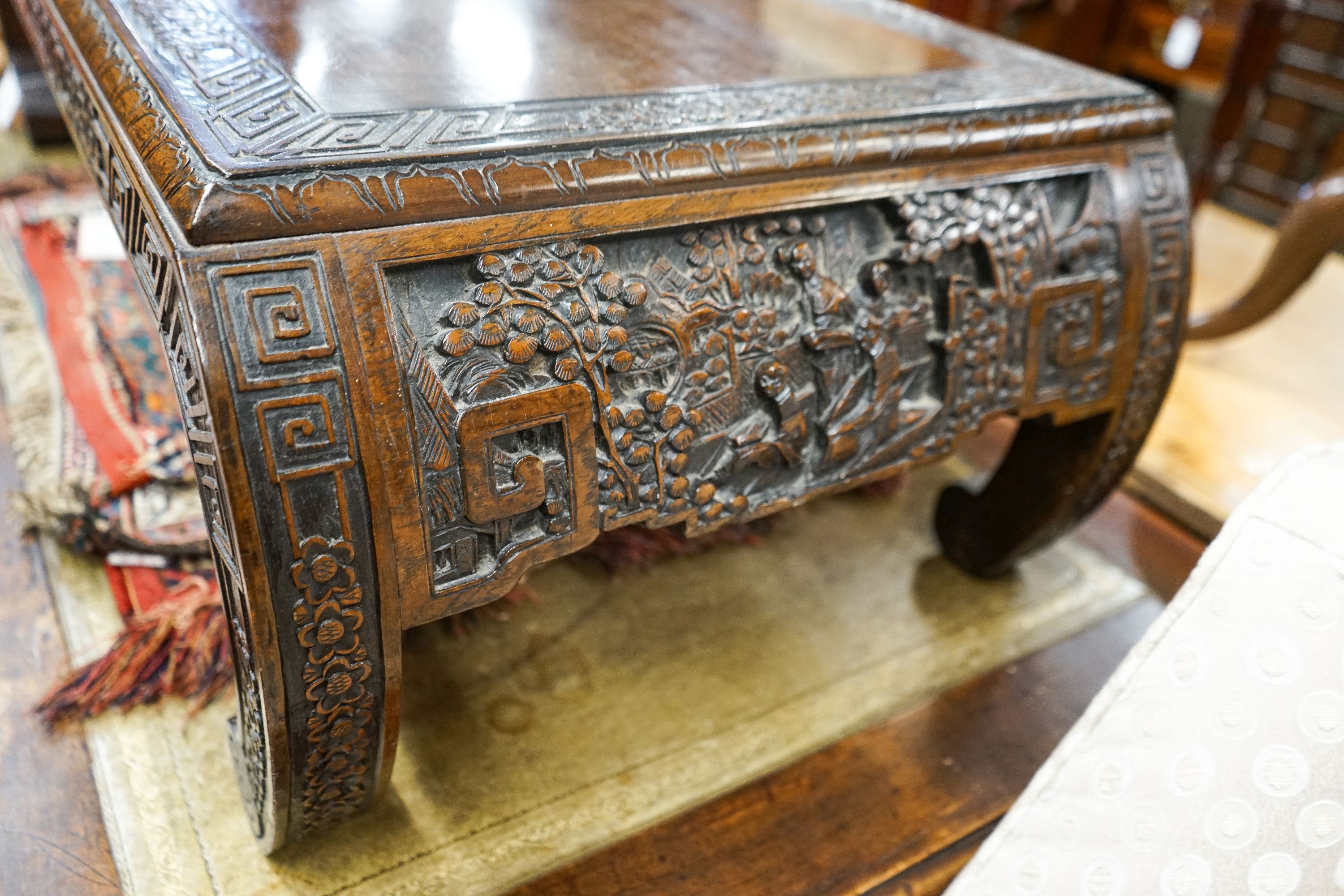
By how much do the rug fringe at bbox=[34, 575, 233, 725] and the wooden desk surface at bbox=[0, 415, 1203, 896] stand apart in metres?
0.03

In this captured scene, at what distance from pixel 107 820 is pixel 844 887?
638 millimetres

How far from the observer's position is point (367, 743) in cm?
77

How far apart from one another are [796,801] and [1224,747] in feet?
1.35

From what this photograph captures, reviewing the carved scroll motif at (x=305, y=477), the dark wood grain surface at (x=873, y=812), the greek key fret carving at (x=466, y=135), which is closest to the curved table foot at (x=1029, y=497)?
the dark wood grain surface at (x=873, y=812)

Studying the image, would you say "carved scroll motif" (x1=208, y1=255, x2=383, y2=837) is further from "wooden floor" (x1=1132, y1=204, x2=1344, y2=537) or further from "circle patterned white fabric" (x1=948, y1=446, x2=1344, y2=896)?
"wooden floor" (x1=1132, y1=204, x2=1344, y2=537)

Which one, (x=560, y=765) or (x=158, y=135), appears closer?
(x=158, y=135)

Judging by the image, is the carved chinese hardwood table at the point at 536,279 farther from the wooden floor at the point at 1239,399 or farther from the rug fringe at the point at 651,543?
the wooden floor at the point at 1239,399

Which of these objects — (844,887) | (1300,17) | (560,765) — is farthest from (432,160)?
(1300,17)

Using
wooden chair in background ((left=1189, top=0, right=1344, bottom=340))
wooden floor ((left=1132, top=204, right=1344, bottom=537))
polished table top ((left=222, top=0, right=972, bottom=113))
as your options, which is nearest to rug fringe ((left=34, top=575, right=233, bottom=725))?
polished table top ((left=222, top=0, right=972, bottom=113))

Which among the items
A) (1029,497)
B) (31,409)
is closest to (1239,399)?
(1029,497)

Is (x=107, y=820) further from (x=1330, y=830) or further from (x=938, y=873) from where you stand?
(x=1330, y=830)

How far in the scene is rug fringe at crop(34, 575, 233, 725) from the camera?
0.95 metres

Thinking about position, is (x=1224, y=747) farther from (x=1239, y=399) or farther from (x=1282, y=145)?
(x=1282, y=145)

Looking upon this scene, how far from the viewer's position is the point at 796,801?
3.23ft
